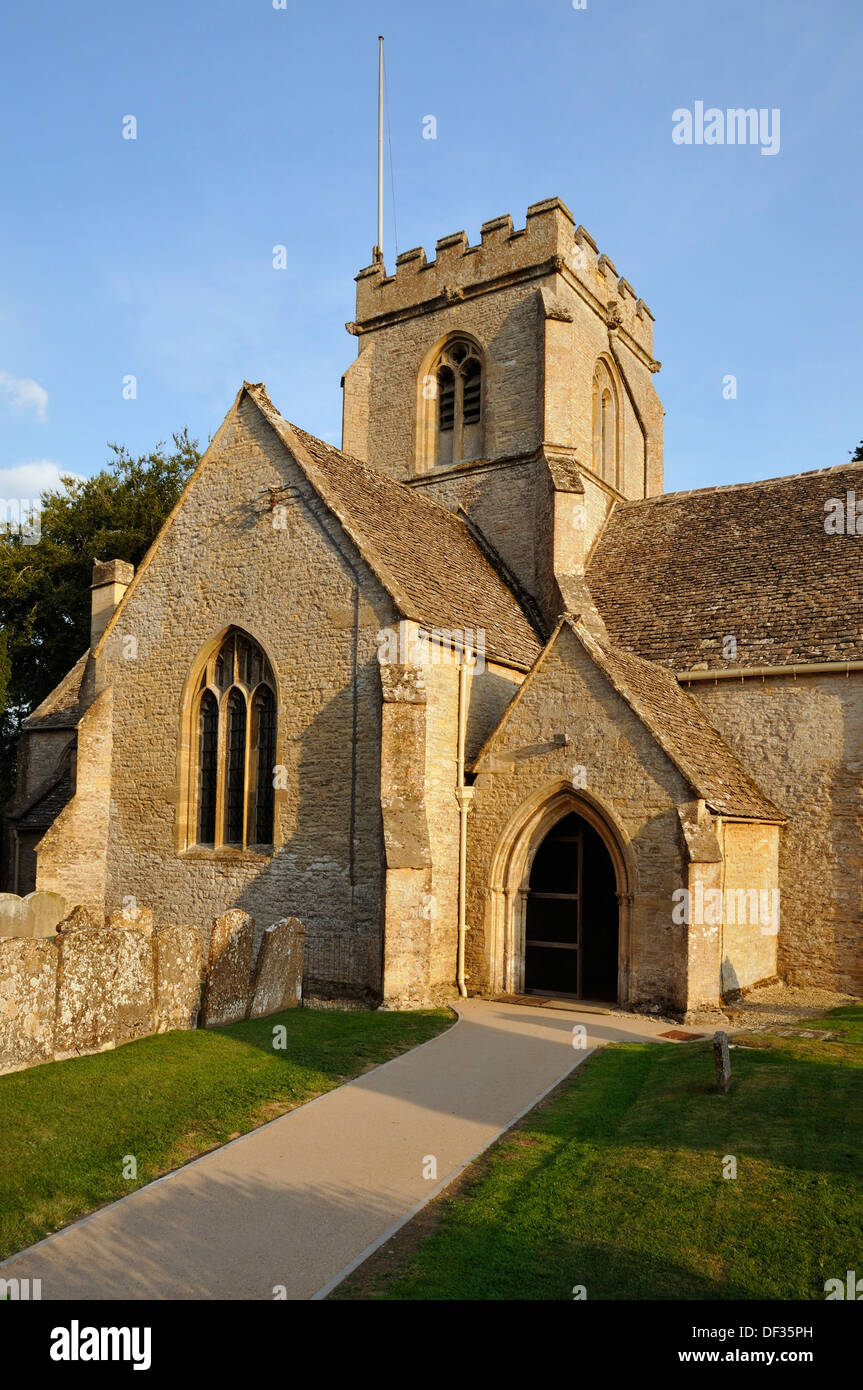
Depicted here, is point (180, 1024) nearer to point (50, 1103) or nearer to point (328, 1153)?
point (50, 1103)

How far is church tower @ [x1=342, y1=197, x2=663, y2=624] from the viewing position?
2320cm

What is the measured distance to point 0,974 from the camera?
9969mm

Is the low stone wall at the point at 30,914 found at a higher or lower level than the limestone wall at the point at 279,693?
lower

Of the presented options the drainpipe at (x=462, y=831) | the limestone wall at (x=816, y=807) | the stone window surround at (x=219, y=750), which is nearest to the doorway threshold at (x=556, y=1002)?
the drainpipe at (x=462, y=831)

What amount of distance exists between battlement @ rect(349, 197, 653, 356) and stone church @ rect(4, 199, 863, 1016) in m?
3.28

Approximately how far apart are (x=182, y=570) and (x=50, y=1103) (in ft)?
39.8

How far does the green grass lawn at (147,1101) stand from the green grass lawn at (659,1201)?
2.45 metres

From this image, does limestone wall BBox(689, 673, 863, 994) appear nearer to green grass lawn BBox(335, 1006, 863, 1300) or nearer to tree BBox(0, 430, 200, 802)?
green grass lawn BBox(335, 1006, 863, 1300)

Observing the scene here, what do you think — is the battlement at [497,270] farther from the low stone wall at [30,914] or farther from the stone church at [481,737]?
the low stone wall at [30,914]

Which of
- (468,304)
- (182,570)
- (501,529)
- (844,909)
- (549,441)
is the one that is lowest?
(844,909)

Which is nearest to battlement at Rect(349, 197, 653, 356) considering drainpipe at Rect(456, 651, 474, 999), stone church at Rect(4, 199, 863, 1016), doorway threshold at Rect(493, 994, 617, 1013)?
stone church at Rect(4, 199, 863, 1016)

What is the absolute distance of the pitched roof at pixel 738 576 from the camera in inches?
706

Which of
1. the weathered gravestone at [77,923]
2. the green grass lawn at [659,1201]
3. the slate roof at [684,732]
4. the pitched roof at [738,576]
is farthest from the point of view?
the pitched roof at [738,576]
